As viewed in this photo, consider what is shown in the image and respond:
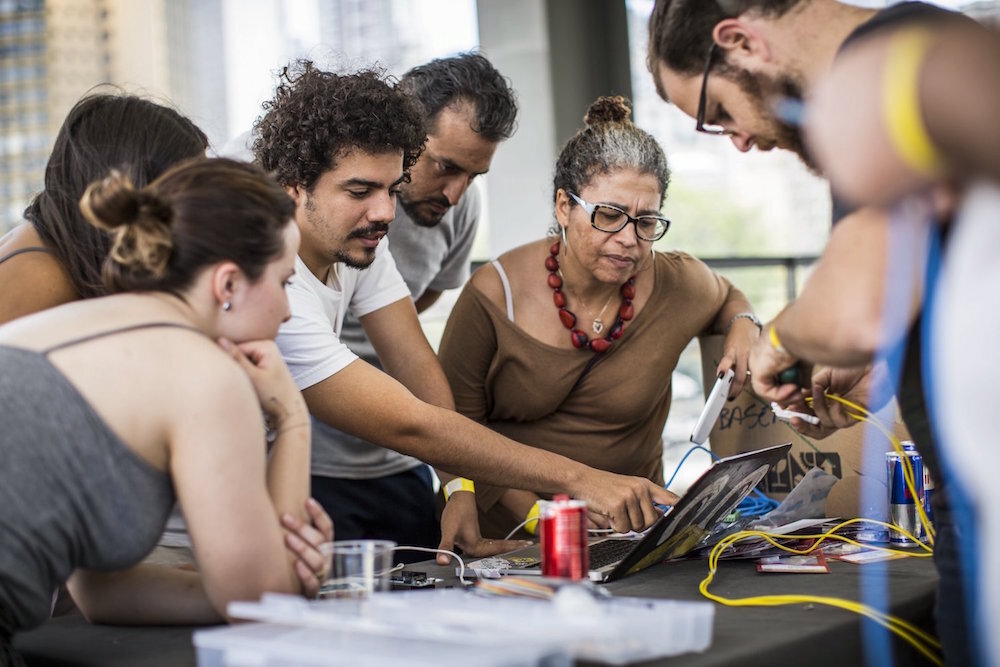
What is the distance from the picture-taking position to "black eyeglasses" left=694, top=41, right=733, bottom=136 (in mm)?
1355

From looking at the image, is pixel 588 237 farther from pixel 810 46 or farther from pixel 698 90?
pixel 810 46

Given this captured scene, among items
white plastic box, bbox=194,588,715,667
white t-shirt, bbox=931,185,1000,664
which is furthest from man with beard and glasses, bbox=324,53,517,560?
white t-shirt, bbox=931,185,1000,664

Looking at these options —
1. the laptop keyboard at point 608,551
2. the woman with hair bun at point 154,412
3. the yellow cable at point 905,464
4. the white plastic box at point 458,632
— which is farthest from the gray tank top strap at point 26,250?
the yellow cable at point 905,464

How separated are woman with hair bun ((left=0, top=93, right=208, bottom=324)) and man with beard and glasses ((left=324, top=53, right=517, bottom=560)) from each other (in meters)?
0.75

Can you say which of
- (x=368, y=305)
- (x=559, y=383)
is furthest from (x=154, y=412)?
(x=559, y=383)

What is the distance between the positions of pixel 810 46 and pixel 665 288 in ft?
4.14

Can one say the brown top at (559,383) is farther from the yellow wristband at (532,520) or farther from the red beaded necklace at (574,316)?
the yellow wristband at (532,520)

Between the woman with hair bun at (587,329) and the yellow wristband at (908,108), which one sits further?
the woman with hair bun at (587,329)

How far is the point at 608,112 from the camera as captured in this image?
8.05 ft

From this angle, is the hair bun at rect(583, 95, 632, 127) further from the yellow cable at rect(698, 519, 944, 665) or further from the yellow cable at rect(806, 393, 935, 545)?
the yellow cable at rect(698, 519, 944, 665)

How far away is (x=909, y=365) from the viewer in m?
1.18

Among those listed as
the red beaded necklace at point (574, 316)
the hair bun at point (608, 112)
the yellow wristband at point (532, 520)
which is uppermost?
the hair bun at point (608, 112)

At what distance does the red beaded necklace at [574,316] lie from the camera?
2371mm

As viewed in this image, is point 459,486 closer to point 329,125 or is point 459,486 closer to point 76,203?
point 329,125
